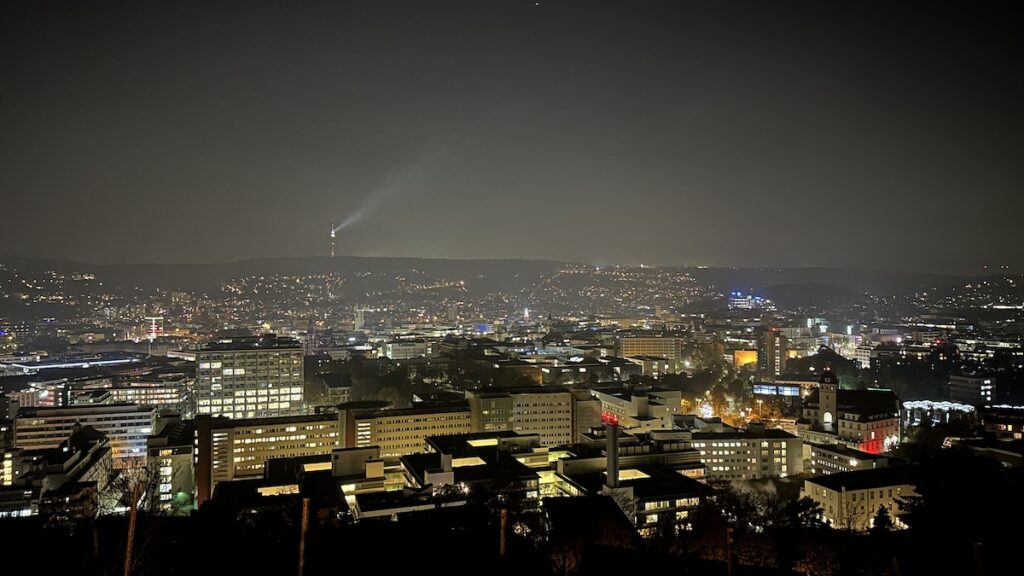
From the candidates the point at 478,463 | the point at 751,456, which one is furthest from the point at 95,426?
the point at 751,456

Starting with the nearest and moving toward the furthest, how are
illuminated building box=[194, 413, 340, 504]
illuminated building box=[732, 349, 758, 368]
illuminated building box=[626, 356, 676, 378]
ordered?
illuminated building box=[194, 413, 340, 504], illuminated building box=[626, 356, 676, 378], illuminated building box=[732, 349, 758, 368]

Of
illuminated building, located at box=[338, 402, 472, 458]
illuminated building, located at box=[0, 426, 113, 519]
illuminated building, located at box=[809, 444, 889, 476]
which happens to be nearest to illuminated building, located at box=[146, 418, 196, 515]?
illuminated building, located at box=[0, 426, 113, 519]

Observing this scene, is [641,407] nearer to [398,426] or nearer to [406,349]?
[398,426]

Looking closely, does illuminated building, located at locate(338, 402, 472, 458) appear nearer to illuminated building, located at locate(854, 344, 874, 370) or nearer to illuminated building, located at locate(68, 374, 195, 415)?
illuminated building, located at locate(68, 374, 195, 415)

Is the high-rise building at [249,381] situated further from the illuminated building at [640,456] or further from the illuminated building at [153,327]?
the illuminated building at [153,327]

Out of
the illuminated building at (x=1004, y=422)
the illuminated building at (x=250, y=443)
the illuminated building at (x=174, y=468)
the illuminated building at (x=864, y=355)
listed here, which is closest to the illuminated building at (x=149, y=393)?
the illuminated building at (x=174, y=468)

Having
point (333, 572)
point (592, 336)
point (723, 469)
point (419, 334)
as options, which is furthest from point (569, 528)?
point (419, 334)
